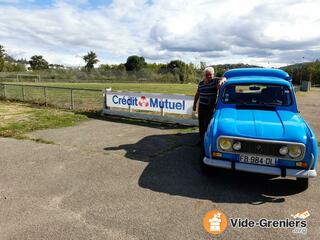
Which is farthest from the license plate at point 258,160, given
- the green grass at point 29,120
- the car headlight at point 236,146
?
the green grass at point 29,120

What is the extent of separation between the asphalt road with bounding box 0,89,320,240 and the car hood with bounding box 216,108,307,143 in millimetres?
991

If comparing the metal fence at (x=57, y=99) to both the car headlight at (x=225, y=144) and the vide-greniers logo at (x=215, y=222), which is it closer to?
the car headlight at (x=225, y=144)

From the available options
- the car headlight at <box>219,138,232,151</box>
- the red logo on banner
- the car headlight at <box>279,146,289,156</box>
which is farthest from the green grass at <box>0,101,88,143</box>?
the car headlight at <box>279,146,289,156</box>

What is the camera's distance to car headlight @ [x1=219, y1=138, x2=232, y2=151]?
469 centimetres

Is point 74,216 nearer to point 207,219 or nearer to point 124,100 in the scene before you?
point 207,219

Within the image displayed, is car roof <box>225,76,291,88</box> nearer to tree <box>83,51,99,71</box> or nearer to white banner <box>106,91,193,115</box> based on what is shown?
white banner <box>106,91,193,115</box>

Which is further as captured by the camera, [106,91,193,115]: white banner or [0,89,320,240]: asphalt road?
[106,91,193,115]: white banner

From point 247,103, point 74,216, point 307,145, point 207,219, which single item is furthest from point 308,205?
point 74,216

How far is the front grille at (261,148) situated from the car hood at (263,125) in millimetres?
107

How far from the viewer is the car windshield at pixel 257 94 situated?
5.91 meters

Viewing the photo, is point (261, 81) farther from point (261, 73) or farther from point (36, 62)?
point (36, 62)

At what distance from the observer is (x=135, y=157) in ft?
21.5

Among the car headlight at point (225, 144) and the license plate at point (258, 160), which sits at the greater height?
the car headlight at point (225, 144)

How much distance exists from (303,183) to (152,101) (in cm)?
705
